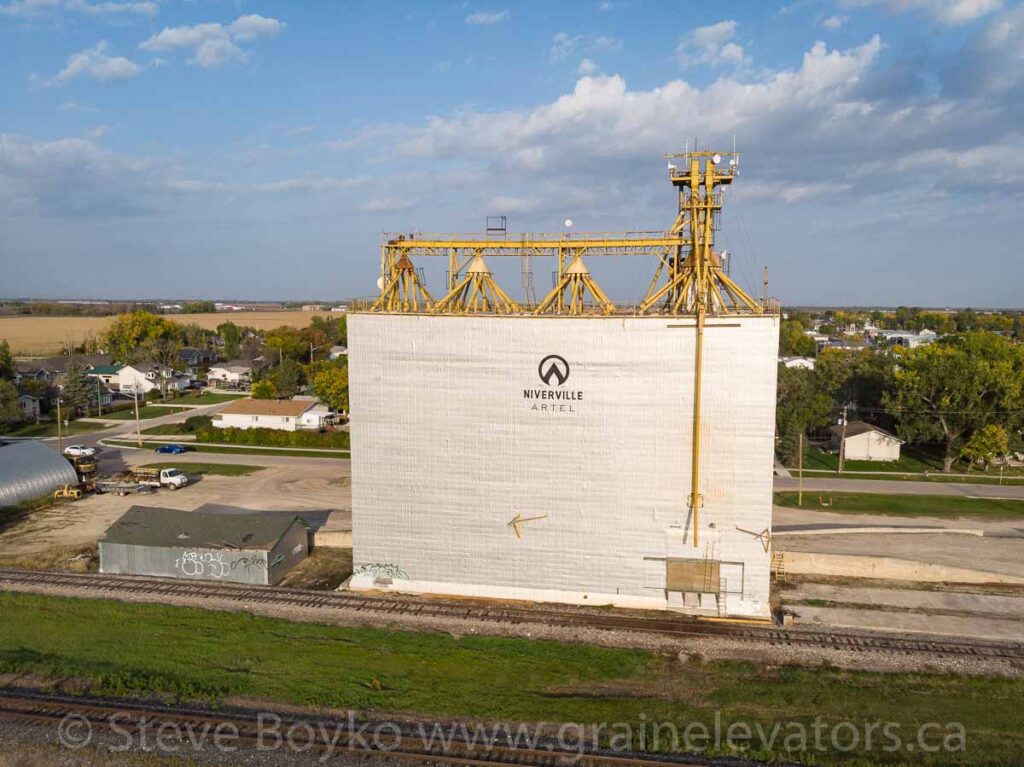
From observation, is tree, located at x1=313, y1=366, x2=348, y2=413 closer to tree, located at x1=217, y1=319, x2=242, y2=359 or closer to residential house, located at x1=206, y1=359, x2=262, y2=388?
residential house, located at x1=206, y1=359, x2=262, y2=388

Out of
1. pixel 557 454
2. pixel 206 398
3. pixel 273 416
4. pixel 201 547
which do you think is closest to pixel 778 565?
pixel 557 454

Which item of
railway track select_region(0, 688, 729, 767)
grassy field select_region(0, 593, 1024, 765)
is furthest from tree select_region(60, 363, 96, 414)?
railway track select_region(0, 688, 729, 767)

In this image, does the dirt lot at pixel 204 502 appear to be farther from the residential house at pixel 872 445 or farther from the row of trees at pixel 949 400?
the residential house at pixel 872 445

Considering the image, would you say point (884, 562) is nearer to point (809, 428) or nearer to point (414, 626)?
point (414, 626)

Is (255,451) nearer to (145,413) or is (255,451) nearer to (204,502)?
(204,502)

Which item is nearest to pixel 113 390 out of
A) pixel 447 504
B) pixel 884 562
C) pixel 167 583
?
pixel 167 583
